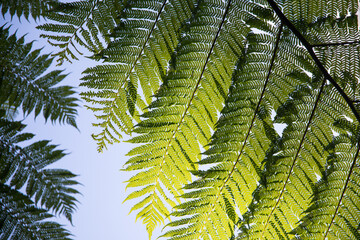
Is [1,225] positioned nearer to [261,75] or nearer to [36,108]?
[36,108]

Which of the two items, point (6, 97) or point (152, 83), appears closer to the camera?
point (6, 97)

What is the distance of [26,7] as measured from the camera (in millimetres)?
1704

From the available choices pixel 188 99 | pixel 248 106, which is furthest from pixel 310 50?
pixel 188 99

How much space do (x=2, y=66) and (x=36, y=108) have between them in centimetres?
24

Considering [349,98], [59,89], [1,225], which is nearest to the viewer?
[1,225]

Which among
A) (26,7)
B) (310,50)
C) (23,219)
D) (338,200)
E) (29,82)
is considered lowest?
(338,200)

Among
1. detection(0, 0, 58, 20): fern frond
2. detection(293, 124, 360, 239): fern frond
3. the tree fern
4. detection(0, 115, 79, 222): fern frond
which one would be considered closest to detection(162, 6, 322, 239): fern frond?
the tree fern

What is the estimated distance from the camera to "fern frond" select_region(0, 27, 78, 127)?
1.30m

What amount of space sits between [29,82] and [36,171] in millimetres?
382

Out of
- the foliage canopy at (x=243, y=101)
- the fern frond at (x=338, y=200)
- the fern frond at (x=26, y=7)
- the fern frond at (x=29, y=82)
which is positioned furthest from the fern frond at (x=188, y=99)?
the fern frond at (x=26, y=7)

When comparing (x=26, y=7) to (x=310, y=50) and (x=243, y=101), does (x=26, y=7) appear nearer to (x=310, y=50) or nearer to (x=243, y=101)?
(x=243, y=101)

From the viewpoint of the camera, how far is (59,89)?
1.30 meters

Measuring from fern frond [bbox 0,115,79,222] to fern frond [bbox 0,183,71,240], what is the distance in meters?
0.04

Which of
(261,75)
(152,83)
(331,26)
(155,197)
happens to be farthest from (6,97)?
(331,26)
